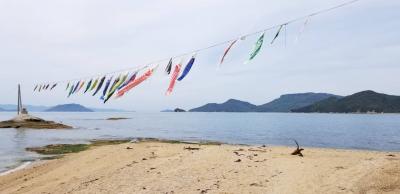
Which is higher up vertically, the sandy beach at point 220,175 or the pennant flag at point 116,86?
the pennant flag at point 116,86

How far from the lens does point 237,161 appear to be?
15.6m

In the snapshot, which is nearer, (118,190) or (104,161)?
(118,190)

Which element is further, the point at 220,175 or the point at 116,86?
the point at 116,86

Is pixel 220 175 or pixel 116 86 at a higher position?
pixel 116 86

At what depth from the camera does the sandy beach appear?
39.7ft

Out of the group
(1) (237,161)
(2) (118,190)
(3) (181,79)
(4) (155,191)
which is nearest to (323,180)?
(1) (237,161)

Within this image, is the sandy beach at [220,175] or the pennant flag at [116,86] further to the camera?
the pennant flag at [116,86]

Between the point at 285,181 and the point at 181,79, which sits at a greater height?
the point at 181,79

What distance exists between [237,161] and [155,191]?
12.5 feet

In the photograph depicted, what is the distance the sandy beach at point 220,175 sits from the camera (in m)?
12.1

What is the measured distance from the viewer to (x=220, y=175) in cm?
1388

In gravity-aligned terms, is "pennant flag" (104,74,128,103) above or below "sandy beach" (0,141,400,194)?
above

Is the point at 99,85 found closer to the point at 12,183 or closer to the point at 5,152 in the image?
the point at 12,183

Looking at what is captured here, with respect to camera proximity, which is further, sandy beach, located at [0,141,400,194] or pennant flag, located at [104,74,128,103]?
pennant flag, located at [104,74,128,103]
